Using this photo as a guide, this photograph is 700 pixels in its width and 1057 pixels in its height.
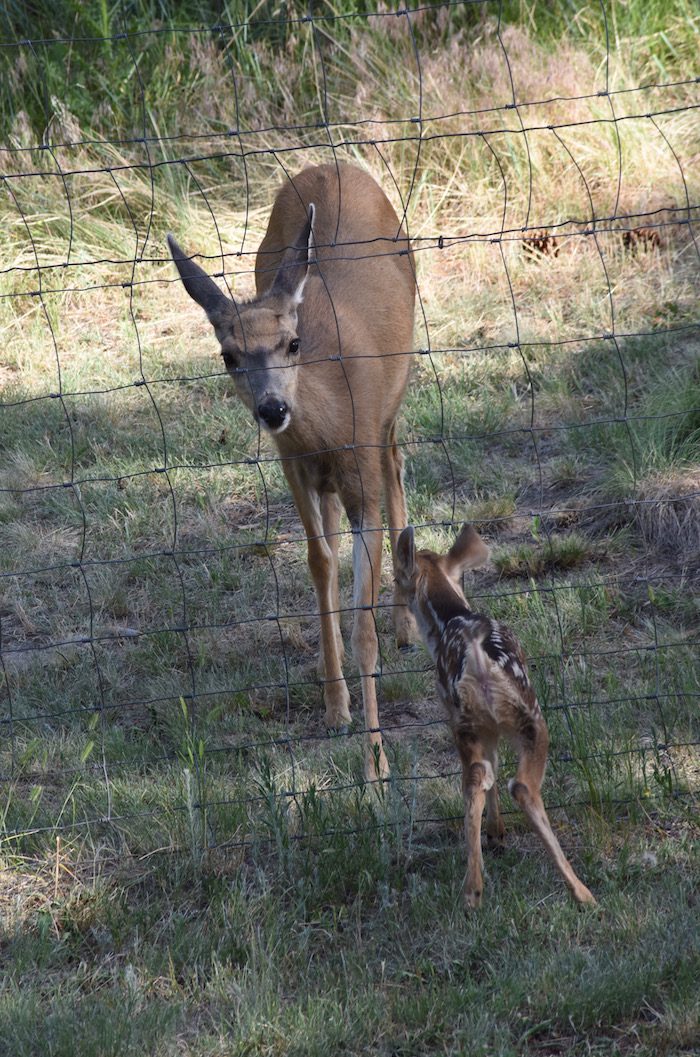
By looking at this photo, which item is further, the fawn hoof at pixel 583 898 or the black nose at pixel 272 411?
the black nose at pixel 272 411

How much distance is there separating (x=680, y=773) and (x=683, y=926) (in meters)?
0.75

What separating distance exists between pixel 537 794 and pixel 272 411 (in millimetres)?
1732

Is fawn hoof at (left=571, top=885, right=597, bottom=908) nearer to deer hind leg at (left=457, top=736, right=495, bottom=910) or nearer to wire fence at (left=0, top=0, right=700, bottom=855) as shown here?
deer hind leg at (left=457, top=736, right=495, bottom=910)

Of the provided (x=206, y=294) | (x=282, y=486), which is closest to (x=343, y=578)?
(x=282, y=486)

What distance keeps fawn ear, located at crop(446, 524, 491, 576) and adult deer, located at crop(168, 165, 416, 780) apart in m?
0.46

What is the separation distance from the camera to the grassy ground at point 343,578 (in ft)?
10.4

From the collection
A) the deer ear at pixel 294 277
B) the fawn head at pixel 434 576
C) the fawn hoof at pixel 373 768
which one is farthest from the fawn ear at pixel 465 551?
the deer ear at pixel 294 277

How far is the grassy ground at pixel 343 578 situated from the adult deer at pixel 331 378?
0.23 meters

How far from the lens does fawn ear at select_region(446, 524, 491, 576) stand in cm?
402

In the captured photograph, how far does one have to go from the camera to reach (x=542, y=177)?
8305 mm

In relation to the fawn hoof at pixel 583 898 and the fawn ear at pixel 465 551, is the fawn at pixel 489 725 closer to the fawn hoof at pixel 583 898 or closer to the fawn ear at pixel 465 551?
the fawn hoof at pixel 583 898

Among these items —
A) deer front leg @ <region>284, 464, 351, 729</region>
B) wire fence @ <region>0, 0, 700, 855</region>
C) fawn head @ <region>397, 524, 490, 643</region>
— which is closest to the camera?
fawn head @ <region>397, 524, 490, 643</region>

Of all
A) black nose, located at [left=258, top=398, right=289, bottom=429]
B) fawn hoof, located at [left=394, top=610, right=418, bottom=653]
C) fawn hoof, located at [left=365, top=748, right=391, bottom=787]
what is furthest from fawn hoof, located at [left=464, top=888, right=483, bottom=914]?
fawn hoof, located at [left=394, top=610, right=418, bottom=653]

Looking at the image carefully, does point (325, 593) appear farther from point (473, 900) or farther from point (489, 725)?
point (473, 900)
